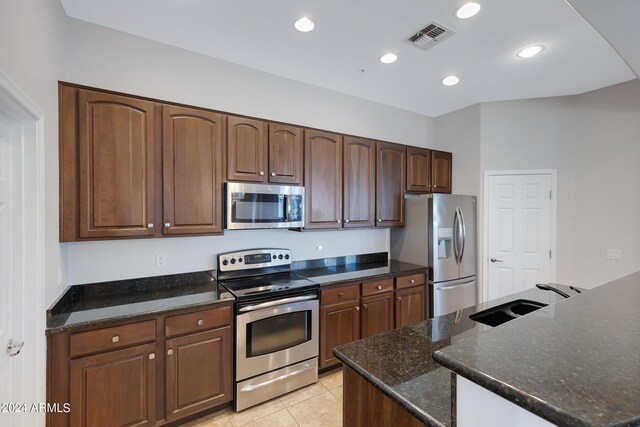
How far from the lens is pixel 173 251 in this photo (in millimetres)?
2525

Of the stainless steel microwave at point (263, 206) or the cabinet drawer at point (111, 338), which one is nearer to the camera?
the cabinet drawer at point (111, 338)

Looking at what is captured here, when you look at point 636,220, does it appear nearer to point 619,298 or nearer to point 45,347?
point 619,298

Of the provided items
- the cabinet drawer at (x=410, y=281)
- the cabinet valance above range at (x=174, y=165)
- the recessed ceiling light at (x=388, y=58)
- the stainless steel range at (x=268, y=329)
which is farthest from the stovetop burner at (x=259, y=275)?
the recessed ceiling light at (x=388, y=58)

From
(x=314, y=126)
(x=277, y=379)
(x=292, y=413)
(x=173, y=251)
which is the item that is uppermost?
(x=314, y=126)

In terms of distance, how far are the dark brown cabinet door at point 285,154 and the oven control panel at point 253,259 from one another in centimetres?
73

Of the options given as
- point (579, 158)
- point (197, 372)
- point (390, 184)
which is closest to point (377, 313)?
point (390, 184)

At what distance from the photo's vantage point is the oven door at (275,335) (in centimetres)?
224

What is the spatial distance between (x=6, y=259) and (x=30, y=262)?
Answer: 6.2 inches

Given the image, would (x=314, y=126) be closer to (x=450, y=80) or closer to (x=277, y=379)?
(x=450, y=80)

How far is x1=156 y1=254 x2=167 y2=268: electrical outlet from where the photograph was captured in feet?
8.06

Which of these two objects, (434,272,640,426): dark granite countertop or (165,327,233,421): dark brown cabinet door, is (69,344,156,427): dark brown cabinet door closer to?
(165,327,233,421): dark brown cabinet door

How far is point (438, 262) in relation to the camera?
11.2ft

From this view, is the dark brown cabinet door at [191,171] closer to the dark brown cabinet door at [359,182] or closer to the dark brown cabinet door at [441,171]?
the dark brown cabinet door at [359,182]

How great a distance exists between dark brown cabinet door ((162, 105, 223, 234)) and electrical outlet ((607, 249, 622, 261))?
4147mm
